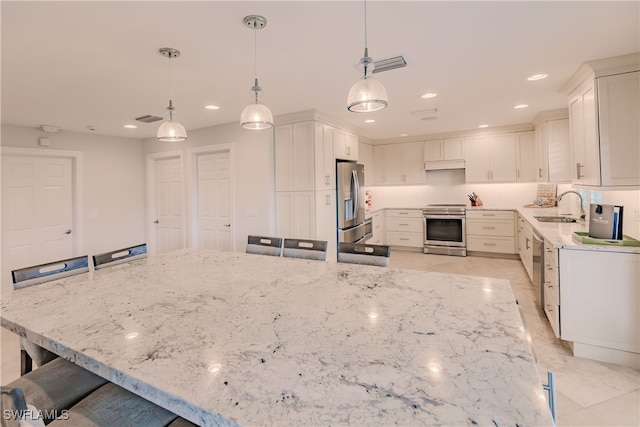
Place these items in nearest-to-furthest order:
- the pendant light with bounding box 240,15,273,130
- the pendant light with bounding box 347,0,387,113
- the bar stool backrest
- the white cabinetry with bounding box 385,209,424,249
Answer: the pendant light with bounding box 347,0,387,113
the pendant light with bounding box 240,15,273,130
the bar stool backrest
the white cabinetry with bounding box 385,209,424,249

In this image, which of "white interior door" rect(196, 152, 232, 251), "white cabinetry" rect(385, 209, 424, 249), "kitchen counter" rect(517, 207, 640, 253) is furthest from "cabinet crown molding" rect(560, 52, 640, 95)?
"white interior door" rect(196, 152, 232, 251)

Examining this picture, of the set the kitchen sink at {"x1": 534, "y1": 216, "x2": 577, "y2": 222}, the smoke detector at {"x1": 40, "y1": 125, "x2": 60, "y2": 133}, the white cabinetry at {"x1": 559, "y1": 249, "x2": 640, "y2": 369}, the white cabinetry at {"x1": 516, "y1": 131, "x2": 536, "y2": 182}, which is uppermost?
the smoke detector at {"x1": 40, "y1": 125, "x2": 60, "y2": 133}

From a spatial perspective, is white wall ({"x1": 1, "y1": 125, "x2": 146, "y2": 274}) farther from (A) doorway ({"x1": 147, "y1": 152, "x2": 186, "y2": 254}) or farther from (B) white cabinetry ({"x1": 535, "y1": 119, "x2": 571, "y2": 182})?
(B) white cabinetry ({"x1": 535, "y1": 119, "x2": 571, "y2": 182})

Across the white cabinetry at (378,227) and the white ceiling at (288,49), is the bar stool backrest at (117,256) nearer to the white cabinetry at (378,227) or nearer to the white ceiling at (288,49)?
the white ceiling at (288,49)

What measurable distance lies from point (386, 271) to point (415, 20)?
1.51 m

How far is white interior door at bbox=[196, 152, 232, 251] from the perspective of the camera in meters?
4.56

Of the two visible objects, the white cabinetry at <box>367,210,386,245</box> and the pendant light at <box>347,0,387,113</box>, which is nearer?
the pendant light at <box>347,0,387,113</box>

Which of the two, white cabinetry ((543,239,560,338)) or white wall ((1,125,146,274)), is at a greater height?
white wall ((1,125,146,274))

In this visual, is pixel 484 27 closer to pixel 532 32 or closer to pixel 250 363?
pixel 532 32

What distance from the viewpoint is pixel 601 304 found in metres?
2.33

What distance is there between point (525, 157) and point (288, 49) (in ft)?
16.0

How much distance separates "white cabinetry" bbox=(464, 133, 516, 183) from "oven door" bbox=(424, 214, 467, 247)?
804 millimetres

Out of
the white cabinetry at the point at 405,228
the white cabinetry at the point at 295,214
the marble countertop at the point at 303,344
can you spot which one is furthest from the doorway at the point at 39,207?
the white cabinetry at the point at 405,228

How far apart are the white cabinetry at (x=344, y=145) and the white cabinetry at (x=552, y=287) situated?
2.70m
